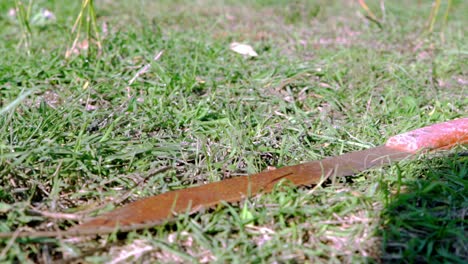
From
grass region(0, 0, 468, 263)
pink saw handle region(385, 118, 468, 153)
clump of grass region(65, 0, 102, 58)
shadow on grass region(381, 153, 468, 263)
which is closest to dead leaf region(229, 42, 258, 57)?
grass region(0, 0, 468, 263)

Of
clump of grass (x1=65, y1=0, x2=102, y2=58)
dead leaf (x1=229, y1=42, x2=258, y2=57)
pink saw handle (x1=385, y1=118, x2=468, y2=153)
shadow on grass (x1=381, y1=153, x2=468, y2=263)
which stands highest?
clump of grass (x1=65, y1=0, x2=102, y2=58)

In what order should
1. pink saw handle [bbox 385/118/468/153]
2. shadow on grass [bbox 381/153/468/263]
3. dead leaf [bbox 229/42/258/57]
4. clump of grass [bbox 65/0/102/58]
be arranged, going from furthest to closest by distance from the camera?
dead leaf [bbox 229/42/258/57], clump of grass [bbox 65/0/102/58], pink saw handle [bbox 385/118/468/153], shadow on grass [bbox 381/153/468/263]

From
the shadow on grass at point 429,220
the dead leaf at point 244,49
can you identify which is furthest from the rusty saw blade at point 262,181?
the dead leaf at point 244,49

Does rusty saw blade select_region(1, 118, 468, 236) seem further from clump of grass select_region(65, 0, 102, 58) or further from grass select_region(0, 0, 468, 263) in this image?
clump of grass select_region(65, 0, 102, 58)

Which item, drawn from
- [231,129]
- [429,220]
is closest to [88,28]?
[231,129]

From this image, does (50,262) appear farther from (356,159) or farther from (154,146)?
(356,159)

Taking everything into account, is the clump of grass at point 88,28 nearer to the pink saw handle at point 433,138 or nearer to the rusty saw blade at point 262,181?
the rusty saw blade at point 262,181

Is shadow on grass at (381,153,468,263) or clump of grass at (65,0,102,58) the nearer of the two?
shadow on grass at (381,153,468,263)

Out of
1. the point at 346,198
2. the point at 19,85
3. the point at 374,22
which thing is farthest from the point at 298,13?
the point at 346,198
